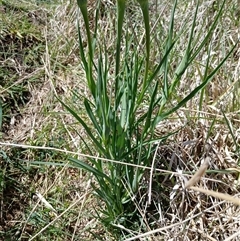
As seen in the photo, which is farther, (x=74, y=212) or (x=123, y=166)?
(x=74, y=212)

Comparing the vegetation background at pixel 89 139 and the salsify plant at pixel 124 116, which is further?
Result: the vegetation background at pixel 89 139

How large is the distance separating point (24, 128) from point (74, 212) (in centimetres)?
46

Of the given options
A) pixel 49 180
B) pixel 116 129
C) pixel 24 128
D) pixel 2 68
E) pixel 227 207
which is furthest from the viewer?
pixel 2 68

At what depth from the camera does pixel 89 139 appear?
1476 mm

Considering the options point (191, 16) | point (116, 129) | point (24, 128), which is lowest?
point (24, 128)

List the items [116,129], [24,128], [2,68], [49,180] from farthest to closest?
[2,68]
[24,128]
[49,180]
[116,129]

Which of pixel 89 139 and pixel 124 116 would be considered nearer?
pixel 124 116

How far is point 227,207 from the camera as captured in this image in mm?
1202

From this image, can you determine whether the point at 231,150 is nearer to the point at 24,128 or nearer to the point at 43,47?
the point at 24,128

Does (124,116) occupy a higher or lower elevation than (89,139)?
higher

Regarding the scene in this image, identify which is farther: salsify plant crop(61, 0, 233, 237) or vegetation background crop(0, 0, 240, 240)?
vegetation background crop(0, 0, 240, 240)

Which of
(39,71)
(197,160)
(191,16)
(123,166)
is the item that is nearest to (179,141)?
(197,160)

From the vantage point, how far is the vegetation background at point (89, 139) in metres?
1.24

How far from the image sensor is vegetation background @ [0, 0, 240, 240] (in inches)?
48.6
